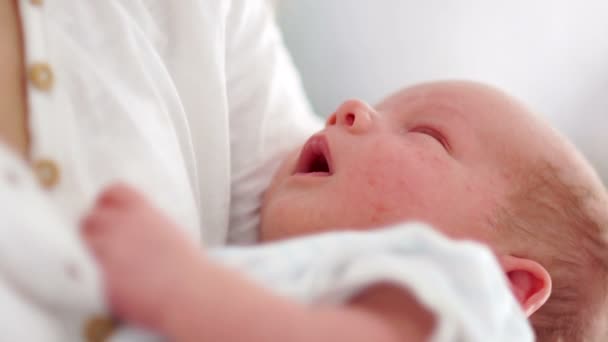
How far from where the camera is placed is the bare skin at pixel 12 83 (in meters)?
0.47

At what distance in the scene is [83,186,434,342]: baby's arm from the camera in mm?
349

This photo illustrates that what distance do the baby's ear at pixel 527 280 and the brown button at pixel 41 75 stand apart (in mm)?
395

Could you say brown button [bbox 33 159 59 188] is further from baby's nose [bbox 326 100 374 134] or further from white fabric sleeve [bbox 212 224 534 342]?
baby's nose [bbox 326 100 374 134]

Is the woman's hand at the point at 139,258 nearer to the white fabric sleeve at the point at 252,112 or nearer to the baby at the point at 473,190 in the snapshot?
the baby at the point at 473,190

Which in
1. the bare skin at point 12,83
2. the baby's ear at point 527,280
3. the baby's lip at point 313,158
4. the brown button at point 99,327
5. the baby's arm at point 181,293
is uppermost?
the bare skin at point 12,83

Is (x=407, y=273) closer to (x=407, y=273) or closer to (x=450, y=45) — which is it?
(x=407, y=273)

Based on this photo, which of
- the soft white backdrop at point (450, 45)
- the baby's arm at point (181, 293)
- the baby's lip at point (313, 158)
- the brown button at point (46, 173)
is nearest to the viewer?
the baby's arm at point (181, 293)

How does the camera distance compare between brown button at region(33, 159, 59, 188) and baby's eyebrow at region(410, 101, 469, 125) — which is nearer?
brown button at region(33, 159, 59, 188)

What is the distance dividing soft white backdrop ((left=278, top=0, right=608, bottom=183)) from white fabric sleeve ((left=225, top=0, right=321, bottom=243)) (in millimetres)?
429

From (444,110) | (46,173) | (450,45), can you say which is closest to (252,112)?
(444,110)

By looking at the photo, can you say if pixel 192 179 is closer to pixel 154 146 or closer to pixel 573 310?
pixel 154 146

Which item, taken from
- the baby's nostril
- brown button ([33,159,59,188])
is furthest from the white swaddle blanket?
the baby's nostril

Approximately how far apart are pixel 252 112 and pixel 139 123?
0.24 metres

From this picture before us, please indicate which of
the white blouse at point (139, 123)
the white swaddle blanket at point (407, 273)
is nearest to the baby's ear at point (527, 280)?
the white swaddle blanket at point (407, 273)
